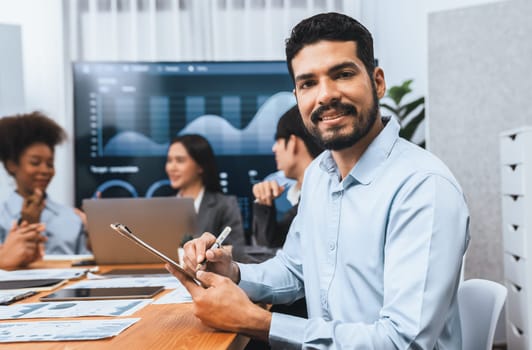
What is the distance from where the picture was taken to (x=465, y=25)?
9.45 feet

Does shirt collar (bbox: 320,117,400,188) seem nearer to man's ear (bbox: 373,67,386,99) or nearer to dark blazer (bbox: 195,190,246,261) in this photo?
man's ear (bbox: 373,67,386,99)

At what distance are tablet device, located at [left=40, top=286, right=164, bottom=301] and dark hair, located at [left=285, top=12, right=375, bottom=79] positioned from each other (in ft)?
2.28

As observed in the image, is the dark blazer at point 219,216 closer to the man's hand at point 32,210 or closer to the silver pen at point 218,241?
the man's hand at point 32,210

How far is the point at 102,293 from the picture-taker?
1.43 meters

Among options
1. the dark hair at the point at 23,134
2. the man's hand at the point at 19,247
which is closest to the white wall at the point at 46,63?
the dark hair at the point at 23,134

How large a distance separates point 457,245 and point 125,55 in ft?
11.0

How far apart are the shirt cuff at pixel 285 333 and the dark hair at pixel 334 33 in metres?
0.59

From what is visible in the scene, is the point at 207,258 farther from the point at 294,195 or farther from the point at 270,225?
the point at 294,195

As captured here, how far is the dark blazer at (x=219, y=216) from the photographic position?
3.11 m

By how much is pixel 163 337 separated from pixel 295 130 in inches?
68.6

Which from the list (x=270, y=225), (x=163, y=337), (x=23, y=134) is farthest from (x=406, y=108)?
(x=163, y=337)

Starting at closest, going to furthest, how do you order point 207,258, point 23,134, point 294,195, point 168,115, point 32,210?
point 207,258 → point 32,210 → point 294,195 → point 23,134 → point 168,115

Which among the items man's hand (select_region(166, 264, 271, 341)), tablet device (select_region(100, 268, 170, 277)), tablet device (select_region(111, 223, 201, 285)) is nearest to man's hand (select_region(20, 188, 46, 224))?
tablet device (select_region(100, 268, 170, 277))

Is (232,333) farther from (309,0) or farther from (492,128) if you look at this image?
(309,0)
